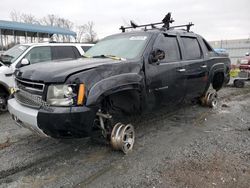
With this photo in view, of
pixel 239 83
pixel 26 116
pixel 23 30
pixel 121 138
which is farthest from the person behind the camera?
pixel 23 30

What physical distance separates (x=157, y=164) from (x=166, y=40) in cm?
241

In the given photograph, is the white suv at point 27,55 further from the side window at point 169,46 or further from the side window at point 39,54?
the side window at point 169,46

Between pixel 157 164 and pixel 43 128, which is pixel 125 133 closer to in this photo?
pixel 157 164

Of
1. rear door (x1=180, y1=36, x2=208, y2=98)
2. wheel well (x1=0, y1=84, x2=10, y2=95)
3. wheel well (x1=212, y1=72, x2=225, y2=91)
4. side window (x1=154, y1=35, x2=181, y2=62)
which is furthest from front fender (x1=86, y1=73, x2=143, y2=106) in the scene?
wheel well (x1=0, y1=84, x2=10, y2=95)

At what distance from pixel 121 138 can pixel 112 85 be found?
2.71 feet

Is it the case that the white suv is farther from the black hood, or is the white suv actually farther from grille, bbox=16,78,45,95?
the black hood

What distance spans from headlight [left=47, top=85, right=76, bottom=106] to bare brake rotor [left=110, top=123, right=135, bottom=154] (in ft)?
3.03

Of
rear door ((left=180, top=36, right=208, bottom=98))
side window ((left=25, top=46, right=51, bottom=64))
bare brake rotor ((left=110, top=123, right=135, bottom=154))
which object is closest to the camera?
bare brake rotor ((left=110, top=123, right=135, bottom=154))

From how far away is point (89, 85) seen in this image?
10.5 feet

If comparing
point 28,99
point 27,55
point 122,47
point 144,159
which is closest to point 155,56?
point 122,47

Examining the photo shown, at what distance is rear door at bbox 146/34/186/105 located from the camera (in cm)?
433

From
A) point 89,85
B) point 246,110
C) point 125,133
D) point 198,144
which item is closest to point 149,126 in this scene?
point 198,144

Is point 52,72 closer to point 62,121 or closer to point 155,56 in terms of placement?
point 62,121

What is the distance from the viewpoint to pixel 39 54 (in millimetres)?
7250
